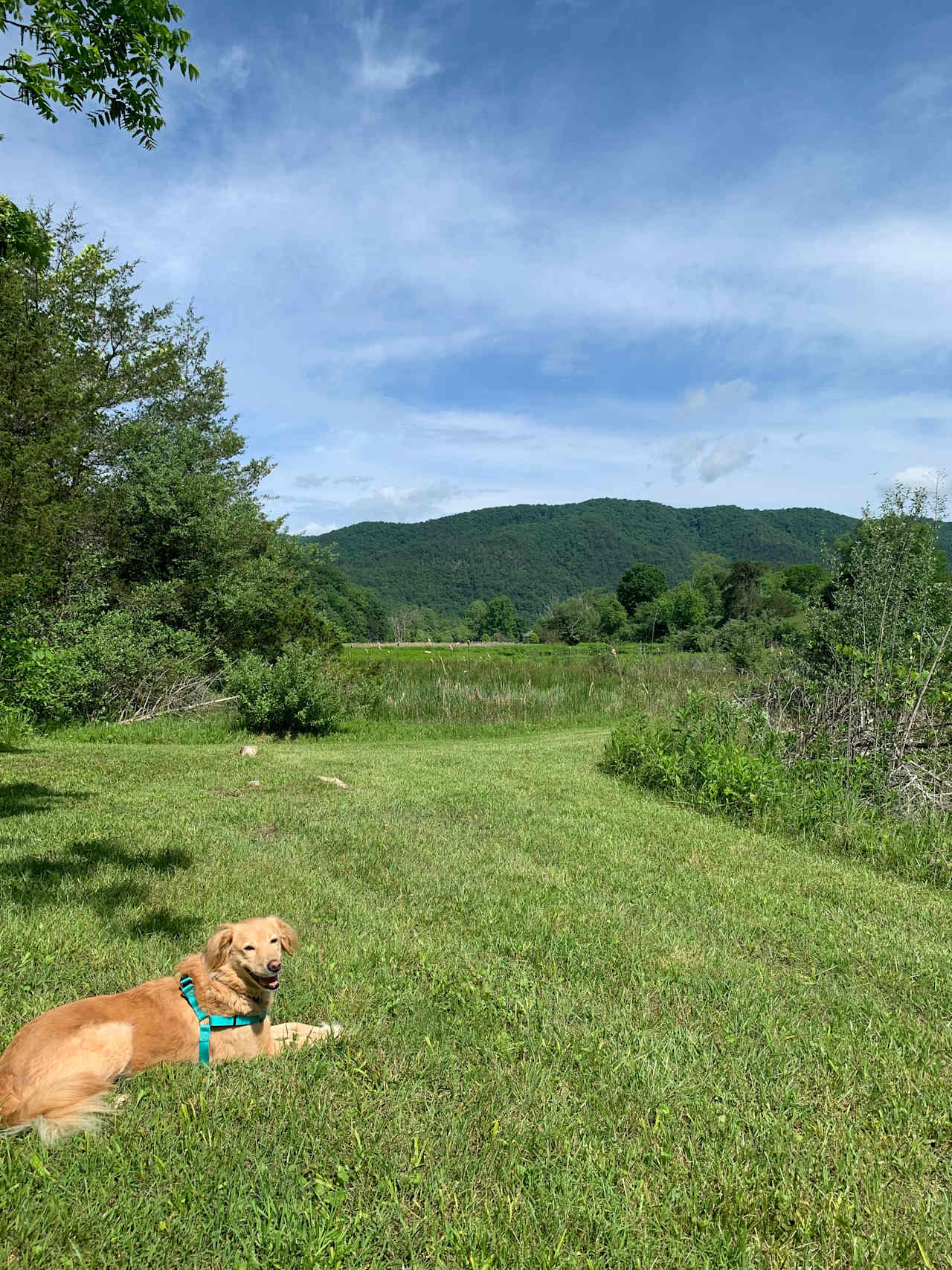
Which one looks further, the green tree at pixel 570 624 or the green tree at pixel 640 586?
the green tree at pixel 640 586

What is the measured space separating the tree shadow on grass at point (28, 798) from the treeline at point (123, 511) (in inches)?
129

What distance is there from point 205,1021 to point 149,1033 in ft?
0.72

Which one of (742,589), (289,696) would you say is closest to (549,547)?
(742,589)

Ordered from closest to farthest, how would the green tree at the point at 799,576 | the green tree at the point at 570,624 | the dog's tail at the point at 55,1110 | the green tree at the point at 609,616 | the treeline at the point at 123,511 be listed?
the dog's tail at the point at 55,1110 < the treeline at the point at 123,511 < the green tree at the point at 799,576 < the green tree at the point at 570,624 < the green tree at the point at 609,616

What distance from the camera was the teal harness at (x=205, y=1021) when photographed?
9.14 feet

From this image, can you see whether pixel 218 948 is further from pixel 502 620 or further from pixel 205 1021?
pixel 502 620

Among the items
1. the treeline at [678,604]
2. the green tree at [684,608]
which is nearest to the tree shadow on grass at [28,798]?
the treeline at [678,604]

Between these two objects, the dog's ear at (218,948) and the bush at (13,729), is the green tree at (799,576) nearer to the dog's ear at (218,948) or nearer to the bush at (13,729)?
the bush at (13,729)

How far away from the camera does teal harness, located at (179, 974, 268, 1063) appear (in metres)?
2.79

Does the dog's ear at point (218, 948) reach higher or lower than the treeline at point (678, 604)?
lower

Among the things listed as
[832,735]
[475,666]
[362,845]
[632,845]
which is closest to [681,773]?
[832,735]

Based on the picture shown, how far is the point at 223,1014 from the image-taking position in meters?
2.82

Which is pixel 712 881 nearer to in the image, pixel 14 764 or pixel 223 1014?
pixel 223 1014

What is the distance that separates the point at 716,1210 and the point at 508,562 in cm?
13127
